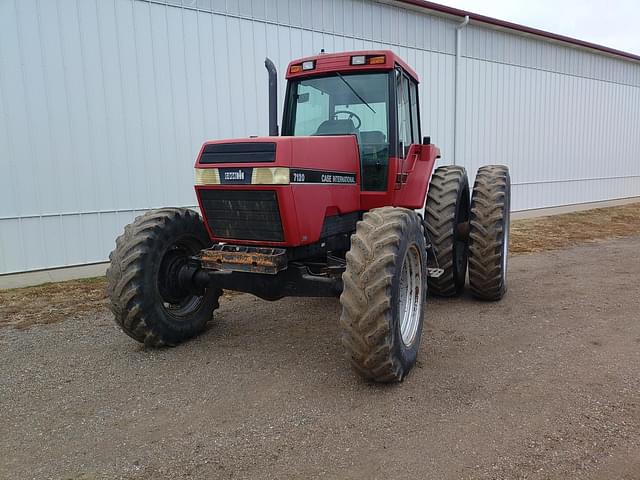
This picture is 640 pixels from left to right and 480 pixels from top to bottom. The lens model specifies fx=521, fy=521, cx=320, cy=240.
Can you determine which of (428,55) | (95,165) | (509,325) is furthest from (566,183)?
(95,165)

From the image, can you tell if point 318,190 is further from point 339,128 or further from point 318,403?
point 318,403

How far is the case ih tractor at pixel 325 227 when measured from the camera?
357cm

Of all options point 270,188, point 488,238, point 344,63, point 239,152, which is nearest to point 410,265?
point 270,188

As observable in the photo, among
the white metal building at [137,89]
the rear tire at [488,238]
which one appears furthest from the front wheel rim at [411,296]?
the white metal building at [137,89]

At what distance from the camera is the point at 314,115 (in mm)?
5066

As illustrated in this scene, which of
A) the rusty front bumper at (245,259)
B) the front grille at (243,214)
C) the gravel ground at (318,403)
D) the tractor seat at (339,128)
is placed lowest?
the gravel ground at (318,403)

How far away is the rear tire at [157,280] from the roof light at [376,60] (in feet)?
7.03

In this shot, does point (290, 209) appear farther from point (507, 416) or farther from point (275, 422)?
point (507, 416)

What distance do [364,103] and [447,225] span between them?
161 cm

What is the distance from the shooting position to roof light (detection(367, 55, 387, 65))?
4680 millimetres

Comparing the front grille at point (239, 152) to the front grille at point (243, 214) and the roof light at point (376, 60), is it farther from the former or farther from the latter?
the roof light at point (376, 60)

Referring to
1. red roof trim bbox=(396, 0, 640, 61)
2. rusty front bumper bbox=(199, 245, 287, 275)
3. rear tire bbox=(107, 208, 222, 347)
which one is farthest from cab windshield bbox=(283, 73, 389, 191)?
red roof trim bbox=(396, 0, 640, 61)

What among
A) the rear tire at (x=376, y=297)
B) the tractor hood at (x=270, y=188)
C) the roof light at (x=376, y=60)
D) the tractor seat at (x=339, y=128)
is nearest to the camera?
the rear tire at (x=376, y=297)

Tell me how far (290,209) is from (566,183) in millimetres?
14883
